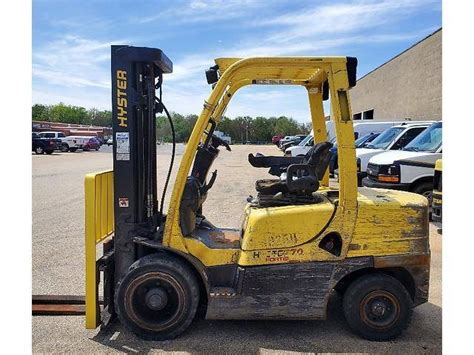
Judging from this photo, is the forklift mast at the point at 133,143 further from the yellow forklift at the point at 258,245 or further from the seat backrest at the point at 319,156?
the seat backrest at the point at 319,156

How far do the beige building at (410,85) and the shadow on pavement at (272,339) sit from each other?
2392 centimetres

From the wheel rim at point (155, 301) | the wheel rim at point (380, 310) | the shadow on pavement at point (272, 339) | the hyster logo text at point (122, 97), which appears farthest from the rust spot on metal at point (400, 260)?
the hyster logo text at point (122, 97)

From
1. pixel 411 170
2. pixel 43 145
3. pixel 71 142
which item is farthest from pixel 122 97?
pixel 71 142

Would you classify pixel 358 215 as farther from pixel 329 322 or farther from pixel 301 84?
pixel 301 84

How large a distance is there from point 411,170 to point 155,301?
7.29 m

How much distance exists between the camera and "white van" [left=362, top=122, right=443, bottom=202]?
31.6 feet

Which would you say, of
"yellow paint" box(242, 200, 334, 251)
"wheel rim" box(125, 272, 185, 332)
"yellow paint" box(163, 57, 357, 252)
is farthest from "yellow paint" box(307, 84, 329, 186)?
"wheel rim" box(125, 272, 185, 332)

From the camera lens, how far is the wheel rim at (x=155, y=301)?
159 inches

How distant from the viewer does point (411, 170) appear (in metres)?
9.69

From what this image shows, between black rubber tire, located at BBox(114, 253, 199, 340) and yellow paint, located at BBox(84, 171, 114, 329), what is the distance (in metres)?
0.24

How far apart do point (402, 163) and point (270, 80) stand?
605cm

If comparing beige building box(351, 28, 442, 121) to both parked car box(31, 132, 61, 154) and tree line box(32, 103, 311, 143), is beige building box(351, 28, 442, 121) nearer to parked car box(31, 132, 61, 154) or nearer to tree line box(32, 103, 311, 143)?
tree line box(32, 103, 311, 143)

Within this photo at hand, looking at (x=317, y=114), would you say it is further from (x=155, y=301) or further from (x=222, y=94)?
(x=155, y=301)

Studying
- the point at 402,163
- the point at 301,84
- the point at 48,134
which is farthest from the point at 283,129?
the point at 301,84
